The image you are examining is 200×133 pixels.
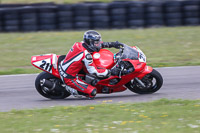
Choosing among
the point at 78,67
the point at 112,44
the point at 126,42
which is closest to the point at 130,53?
the point at 112,44

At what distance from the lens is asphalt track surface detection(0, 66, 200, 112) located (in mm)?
7328

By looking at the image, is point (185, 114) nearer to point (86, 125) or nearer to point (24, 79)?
point (86, 125)

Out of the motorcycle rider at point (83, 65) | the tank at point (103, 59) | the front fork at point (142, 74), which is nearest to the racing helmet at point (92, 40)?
the motorcycle rider at point (83, 65)

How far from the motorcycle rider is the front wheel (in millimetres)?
576

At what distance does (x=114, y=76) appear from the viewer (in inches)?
287

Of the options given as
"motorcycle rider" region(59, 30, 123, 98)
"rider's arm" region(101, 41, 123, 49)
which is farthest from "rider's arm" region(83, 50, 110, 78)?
"rider's arm" region(101, 41, 123, 49)

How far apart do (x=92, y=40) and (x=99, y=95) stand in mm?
1465

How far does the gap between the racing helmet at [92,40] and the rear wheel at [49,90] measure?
41.2 inches

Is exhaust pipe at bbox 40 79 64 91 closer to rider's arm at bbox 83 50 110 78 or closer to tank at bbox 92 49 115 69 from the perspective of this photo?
rider's arm at bbox 83 50 110 78

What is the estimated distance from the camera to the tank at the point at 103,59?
23.8 feet

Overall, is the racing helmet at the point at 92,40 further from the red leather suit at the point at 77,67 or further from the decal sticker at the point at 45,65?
the decal sticker at the point at 45,65

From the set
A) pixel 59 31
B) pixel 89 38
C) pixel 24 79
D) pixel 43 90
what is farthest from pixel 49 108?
pixel 59 31

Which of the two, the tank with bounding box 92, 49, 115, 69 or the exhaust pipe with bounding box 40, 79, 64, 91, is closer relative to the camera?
the tank with bounding box 92, 49, 115, 69

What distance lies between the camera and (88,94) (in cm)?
738
